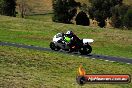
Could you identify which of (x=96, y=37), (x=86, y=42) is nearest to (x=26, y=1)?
(x=96, y=37)

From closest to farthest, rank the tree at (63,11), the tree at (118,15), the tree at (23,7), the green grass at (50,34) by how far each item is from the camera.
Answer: the green grass at (50,34) → the tree at (63,11) → the tree at (118,15) → the tree at (23,7)

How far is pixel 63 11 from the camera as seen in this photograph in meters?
99.9

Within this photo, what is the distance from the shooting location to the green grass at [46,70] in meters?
19.5

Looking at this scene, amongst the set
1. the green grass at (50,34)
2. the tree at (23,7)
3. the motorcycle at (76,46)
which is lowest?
the tree at (23,7)

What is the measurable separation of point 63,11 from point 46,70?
77105 mm

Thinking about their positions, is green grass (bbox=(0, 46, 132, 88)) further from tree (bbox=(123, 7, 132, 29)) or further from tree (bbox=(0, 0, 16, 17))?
tree (bbox=(123, 7, 132, 29))

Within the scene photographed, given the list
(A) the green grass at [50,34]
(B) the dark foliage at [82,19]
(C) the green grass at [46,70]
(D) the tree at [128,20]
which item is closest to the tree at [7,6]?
(B) the dark foliage at [82,19]

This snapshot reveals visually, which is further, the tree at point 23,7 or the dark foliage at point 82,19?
the tree at point 23,7

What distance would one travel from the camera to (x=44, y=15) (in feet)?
471

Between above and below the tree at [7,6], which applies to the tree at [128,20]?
below

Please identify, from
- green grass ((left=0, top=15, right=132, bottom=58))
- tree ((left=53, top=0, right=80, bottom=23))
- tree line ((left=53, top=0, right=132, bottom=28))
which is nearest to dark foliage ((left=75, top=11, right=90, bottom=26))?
tree line ((left=53, top=0, right=132, bottom=28))

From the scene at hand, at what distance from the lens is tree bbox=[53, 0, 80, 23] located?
98375mm

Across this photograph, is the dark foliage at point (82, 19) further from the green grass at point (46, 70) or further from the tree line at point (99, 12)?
the green grass at point (46, 70)

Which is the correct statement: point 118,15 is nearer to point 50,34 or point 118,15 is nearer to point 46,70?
point 50,34
